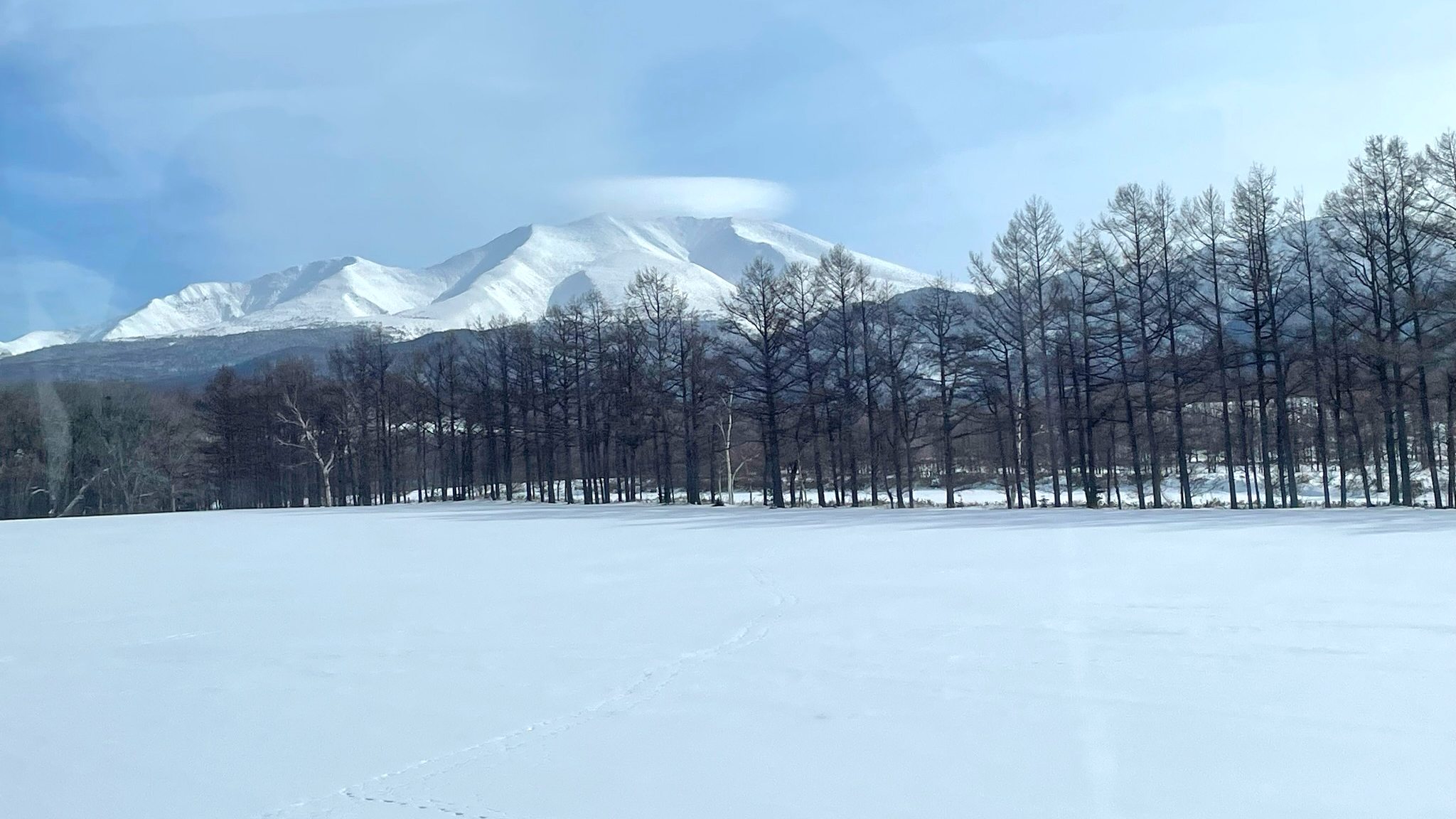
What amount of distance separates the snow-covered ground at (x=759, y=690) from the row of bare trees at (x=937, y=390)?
14.2 meters

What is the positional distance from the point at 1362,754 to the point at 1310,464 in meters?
47.6

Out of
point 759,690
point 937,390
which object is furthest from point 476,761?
point 937,390

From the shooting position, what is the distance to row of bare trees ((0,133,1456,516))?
2547 cm

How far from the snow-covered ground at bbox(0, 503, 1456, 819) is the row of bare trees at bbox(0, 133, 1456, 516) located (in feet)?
46.5

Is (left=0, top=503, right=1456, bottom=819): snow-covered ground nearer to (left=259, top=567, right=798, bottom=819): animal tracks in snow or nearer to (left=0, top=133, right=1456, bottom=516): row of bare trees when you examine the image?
(left=259, top=567, right=798, bottom=819): animal tracks in snow

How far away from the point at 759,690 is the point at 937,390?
27077 millimetres

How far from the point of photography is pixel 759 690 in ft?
20.7

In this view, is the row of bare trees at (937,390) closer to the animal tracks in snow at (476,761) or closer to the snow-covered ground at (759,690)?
the snow-covered ground at (759,690)

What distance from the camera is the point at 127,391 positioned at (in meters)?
43.3

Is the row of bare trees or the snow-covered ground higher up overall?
the row of bare trees

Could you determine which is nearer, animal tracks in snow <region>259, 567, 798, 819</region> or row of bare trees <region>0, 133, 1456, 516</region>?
animal tracks in snow <region>259, 567, 798, 819</region>

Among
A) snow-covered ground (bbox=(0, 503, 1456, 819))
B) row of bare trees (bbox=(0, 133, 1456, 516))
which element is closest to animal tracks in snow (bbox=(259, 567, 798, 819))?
snow-covered ground (bbox=(0, 503, 1456, 819))

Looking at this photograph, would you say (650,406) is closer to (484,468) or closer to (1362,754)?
(484,468)

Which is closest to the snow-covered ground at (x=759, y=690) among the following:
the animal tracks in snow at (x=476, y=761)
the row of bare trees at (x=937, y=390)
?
the animal tracks in snow at (x=476, y=761)
